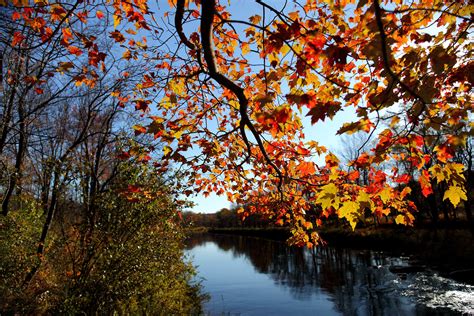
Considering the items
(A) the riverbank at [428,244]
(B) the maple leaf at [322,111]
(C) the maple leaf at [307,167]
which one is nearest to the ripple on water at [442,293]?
(A) the riverbank at [428,244]

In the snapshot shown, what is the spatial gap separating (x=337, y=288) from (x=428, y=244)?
11.5 metres

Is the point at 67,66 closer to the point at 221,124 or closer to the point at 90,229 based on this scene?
the point at 221,124

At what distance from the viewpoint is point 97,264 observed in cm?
680

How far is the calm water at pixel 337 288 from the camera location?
1223cm

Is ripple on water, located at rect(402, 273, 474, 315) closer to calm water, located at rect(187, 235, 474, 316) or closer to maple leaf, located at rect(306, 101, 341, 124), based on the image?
calm water, located at rect(187, 235, 474, 316)

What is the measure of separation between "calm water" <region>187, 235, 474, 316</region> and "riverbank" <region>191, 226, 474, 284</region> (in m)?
1.35

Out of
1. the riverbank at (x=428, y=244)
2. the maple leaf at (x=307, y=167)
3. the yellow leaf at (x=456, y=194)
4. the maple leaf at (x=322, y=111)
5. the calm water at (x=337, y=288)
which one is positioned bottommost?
the calm water at (x=337, y=288)

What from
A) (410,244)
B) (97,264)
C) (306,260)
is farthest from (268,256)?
(97,264)

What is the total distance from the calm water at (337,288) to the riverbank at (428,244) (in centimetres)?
135

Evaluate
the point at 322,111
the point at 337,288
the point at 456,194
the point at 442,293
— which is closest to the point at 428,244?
the point at 442,293

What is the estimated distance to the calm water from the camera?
1223 centimetres

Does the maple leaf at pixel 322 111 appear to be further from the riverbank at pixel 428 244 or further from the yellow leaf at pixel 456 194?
the riverbank at pixel 428 244

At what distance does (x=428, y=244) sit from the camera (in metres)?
22.4

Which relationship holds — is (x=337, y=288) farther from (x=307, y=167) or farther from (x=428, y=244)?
(x=307, y=167)
